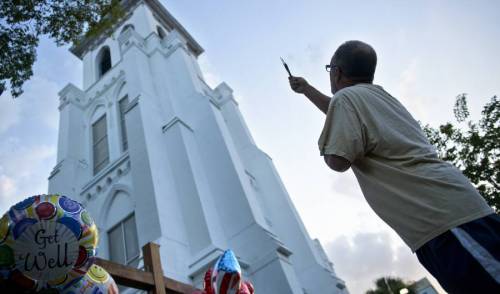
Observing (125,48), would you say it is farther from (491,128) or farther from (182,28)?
(491,128)

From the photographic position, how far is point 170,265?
8070 millimetres

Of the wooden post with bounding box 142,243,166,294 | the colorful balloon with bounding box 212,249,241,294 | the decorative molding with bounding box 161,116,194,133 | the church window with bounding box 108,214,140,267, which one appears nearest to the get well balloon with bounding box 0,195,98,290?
the wooden post with bounding box 142,243,166,294

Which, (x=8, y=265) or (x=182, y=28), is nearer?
(x=8, y=265)

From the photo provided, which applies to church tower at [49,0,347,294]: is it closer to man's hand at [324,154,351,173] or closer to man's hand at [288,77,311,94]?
man's hand at [288,77,311,94]

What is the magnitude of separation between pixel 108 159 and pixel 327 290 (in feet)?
31.2

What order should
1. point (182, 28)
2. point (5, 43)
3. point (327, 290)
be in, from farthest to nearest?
1. point (182, 28)
2. point (327, 290)
3. point (5, 43)

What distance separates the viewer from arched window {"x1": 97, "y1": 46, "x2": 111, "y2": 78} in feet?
70.6

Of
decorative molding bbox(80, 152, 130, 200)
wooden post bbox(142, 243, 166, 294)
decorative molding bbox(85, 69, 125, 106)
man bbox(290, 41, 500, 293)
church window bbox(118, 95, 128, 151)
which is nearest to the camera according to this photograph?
Result: man bbox(290, 41, 500, 293)

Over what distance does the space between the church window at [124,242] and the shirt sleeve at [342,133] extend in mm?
9242

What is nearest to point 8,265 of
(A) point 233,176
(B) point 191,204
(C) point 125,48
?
(B) point 191,204

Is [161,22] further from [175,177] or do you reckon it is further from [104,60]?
[175,177]

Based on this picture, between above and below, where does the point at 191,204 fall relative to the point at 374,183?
above

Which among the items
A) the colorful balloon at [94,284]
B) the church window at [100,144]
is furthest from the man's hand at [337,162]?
the church window at [100,144]

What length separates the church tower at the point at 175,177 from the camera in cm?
884
